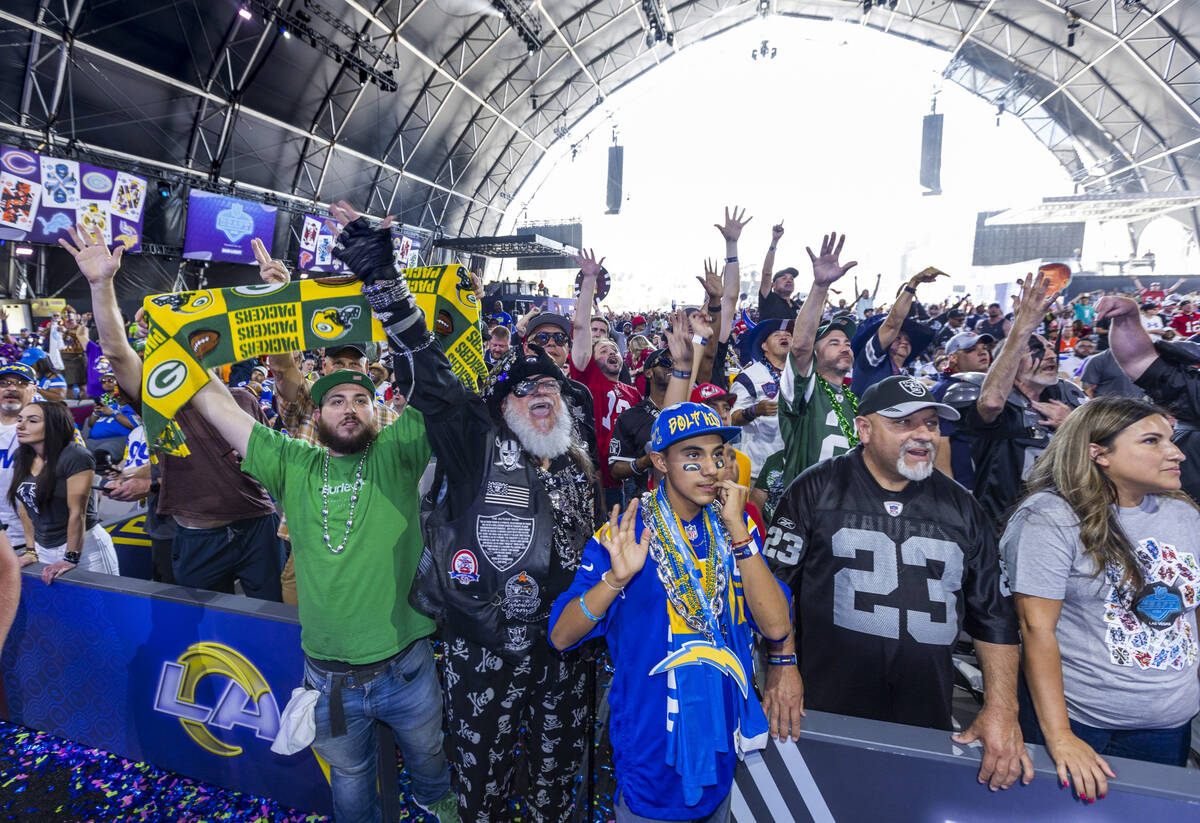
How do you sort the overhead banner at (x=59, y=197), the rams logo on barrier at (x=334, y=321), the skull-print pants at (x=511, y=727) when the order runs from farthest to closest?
the overhead banner at (x=59, y=197) → the rams logo on barrier at (x=334, y=321) → the skull-print pants at (x=511, y=727)

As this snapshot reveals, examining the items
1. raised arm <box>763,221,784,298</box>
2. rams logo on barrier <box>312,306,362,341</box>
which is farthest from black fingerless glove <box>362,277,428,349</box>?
raised arm <box>763,221,784,298</box>

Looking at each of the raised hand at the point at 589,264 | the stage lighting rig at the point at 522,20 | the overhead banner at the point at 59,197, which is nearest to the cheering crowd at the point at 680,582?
the raised hand at the point at 589,264

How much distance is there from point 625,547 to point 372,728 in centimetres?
149

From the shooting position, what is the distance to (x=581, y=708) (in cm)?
231

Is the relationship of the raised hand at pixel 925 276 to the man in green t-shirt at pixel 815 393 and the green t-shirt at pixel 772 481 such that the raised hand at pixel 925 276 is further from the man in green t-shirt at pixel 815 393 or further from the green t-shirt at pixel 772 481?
the green t-shirt at pixel 772 481

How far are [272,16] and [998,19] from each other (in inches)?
1057

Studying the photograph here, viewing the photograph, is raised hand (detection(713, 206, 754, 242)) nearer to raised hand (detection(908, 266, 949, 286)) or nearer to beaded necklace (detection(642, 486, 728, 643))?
raised hand (detection(908, 266, 949, 286))

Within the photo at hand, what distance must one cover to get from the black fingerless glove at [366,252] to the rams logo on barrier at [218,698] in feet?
6.24

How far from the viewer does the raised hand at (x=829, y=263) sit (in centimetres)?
323

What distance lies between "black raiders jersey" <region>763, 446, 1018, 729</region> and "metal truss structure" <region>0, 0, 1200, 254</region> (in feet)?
50.4

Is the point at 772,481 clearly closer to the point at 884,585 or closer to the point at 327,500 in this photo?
the point at 884,585

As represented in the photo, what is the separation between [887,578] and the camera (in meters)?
2.01

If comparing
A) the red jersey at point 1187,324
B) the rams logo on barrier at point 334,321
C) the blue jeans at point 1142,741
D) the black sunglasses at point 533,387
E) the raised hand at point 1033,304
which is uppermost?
the red jersey at point 1187,324

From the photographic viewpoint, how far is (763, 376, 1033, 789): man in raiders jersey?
6.26 feet
